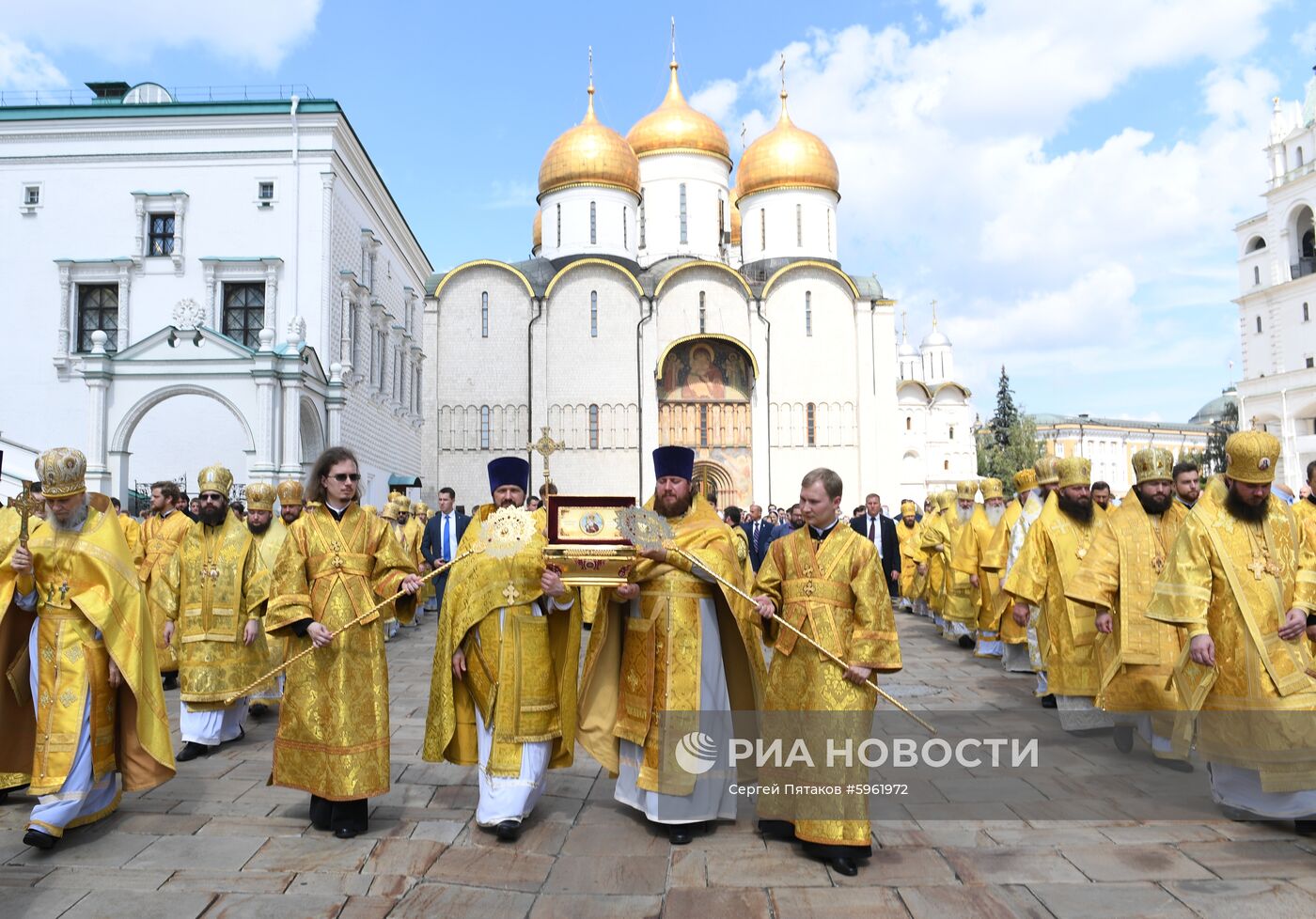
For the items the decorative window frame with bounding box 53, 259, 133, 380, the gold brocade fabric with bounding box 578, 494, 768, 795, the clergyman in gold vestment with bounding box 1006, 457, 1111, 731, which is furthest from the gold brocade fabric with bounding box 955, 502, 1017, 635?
the decorative window frame with bounding box 53, 259, 133, 380

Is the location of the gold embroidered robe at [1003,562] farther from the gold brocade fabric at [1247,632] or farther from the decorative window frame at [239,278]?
the decorative window frame at [239,278]

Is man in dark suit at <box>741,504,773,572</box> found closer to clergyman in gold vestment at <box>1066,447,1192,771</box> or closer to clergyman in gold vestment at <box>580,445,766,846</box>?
clergyman in gold vestment at <box>1066,447,1192,771</box>

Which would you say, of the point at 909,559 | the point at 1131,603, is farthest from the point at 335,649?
the point at 909,559

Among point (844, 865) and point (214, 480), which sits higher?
point (214, 480)

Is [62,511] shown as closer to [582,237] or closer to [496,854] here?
[496,854]

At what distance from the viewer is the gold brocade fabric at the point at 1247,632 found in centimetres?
388

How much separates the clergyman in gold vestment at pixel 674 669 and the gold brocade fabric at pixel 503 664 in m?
0.19

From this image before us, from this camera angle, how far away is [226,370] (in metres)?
17.5

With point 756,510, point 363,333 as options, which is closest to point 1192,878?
point 756,510

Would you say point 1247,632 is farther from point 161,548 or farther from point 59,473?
point 161,548

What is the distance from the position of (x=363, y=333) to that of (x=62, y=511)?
23.6m

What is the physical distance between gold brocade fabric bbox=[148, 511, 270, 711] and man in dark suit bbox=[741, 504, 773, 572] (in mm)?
7750

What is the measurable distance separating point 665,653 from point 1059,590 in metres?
3.28

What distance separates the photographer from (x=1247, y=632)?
3.98 m
